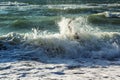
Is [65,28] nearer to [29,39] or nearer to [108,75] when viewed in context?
[29,39]

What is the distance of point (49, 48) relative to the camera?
39.7 feet

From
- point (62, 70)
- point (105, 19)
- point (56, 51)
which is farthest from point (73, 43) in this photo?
point (105, 19)

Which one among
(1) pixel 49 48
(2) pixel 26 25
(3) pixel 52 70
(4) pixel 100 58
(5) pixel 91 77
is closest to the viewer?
(5) pixel 91 77

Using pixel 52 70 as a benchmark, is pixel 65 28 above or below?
above

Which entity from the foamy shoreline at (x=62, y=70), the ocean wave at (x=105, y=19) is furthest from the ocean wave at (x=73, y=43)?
the ocean wave at (x=105, y=19)

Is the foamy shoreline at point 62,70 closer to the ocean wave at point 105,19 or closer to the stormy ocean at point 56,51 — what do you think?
the stormy ocean at point 56,51

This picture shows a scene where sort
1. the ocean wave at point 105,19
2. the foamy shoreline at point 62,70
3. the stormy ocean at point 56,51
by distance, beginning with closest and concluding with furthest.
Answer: the foamy shoreline at point 62,70 < the stormy ocean at point 56,51 < the ocean wave at point 105,19

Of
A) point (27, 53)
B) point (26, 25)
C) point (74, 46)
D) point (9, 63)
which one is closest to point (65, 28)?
point (74, 46)

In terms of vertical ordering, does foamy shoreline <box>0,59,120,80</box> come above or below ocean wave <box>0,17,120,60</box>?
below

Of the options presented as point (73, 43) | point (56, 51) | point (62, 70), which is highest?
point (73, 43)

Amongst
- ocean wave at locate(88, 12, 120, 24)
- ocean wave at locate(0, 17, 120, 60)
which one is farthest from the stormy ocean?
ocean wave at locate(88, 12, 120, 24)

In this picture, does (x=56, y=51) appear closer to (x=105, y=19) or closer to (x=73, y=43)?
(x=73, y=43)

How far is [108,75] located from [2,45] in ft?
16.5

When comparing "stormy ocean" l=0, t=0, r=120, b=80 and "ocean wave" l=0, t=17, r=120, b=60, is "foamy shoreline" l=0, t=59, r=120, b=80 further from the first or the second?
"ocean wave" l=0, t=17, r=120, b=60
